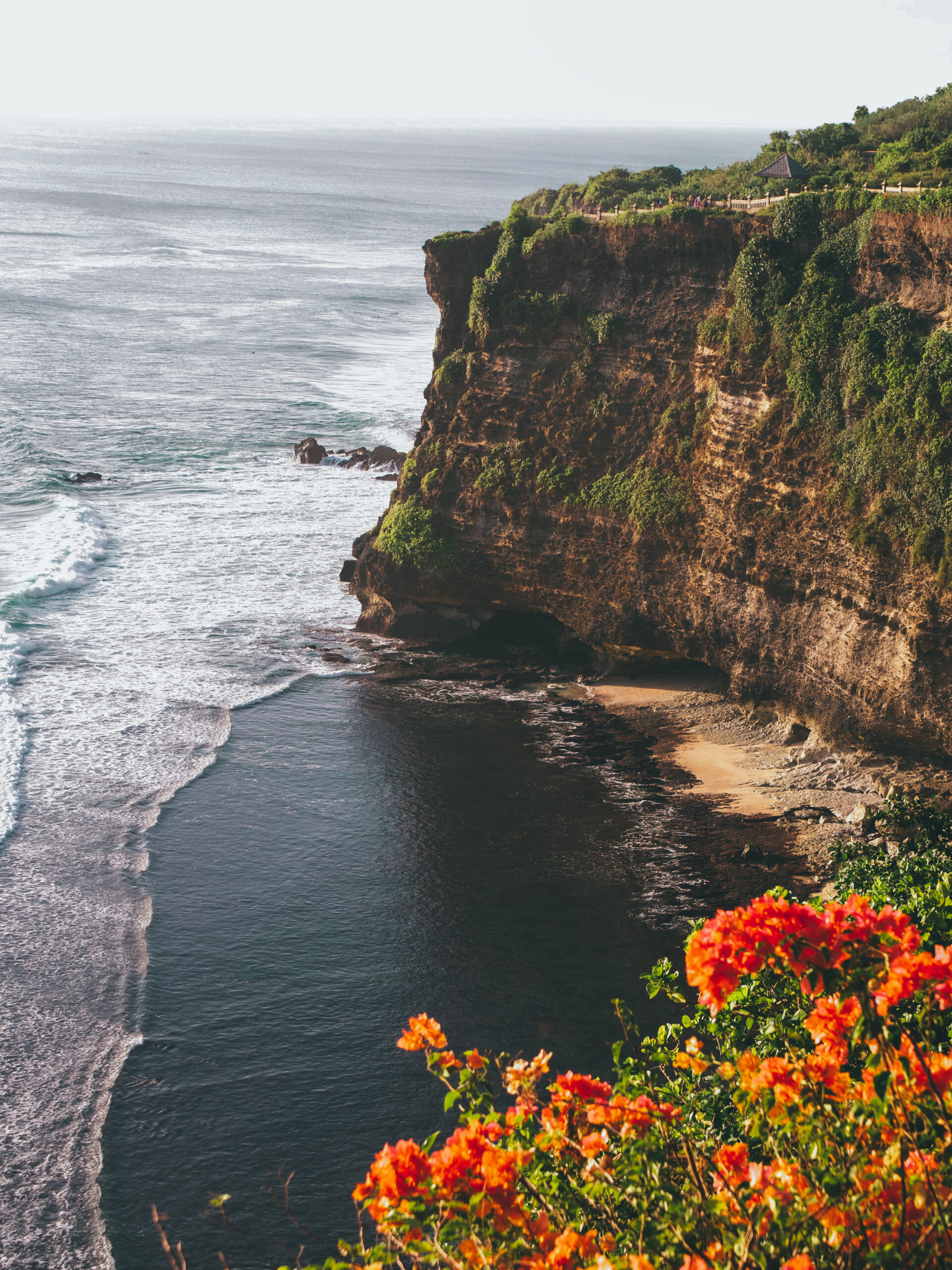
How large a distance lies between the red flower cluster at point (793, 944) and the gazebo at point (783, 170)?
3039 centimetres

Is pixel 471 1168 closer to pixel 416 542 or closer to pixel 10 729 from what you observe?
pixel 10 729

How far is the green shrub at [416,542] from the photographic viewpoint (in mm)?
35844

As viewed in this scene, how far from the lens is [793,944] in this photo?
6.85 meters

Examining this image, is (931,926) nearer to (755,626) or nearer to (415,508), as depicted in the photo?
(755,626)

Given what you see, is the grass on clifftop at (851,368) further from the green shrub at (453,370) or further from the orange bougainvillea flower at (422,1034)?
the orange bougainvillea flower at (422,1034)

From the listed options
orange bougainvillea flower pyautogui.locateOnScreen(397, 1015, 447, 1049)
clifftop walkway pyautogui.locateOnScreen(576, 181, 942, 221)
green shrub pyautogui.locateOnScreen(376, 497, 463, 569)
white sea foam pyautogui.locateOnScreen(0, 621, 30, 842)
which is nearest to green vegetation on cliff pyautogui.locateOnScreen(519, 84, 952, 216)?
clifftop walkway pyautogui.locateOnScreen(576, 181, 942, 221)

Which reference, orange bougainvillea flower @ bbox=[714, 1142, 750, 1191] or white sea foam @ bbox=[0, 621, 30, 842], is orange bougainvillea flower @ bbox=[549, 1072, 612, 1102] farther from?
white sea foam @ bbox=[0, 621, 30, 842]

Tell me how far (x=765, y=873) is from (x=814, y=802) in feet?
10.5

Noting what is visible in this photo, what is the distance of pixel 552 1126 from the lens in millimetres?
8477

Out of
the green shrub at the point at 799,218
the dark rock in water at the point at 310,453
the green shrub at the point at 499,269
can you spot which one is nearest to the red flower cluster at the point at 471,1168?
the green shrub at the point at 799,218

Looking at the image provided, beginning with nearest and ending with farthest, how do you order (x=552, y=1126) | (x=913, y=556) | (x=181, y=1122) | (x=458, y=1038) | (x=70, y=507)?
(x=552, y=1126) → (x=181, y=1122) → (x=458, y=1038) → (x=913, y=556) → (x=70, y=507)

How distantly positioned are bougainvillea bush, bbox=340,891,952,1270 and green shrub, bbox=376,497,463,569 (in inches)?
1085

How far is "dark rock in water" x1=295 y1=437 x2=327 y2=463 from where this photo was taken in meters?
57.0

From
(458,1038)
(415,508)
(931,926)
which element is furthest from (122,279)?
(931,926)
